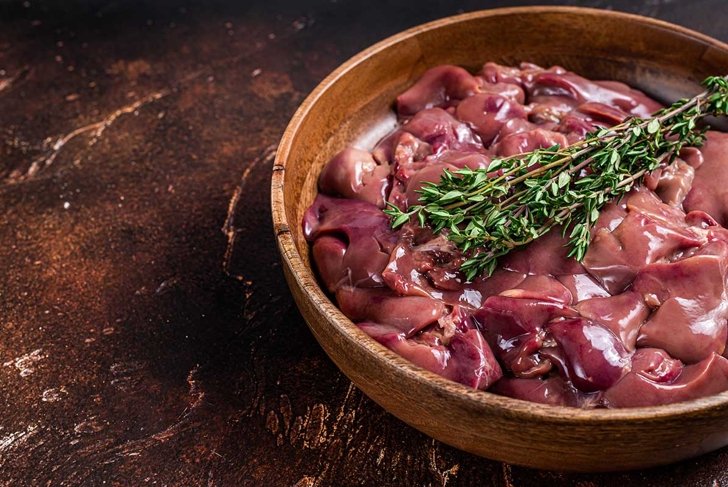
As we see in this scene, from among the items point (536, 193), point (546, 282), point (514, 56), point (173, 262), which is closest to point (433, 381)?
point (546, 282)

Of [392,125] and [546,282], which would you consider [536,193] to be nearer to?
[546,282]

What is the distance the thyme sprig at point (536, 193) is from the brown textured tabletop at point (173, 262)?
0.58 m

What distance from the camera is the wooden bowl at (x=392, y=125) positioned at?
5.01 ft

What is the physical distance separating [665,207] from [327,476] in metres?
1.15

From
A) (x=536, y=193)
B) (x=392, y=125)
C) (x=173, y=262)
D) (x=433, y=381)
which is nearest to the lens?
(x=433, y=381)

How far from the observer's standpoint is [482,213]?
1.88m

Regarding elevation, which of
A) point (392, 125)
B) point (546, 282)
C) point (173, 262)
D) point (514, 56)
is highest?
point (514, 56)

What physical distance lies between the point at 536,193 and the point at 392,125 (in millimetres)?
1006

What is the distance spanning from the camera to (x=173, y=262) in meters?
2.61

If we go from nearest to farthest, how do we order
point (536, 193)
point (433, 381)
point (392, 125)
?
point (433, 381) < point (536, 193) < point (392, 125)

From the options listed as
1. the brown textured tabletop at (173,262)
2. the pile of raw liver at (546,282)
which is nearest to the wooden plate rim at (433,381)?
the pile of raw liver at (546,282)

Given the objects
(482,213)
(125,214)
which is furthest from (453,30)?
(125,214)

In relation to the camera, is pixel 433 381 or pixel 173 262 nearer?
pixel 433 381

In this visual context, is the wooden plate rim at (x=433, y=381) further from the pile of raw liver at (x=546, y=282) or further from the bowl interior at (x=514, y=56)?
the bowl interior at (x=514, y=56)
